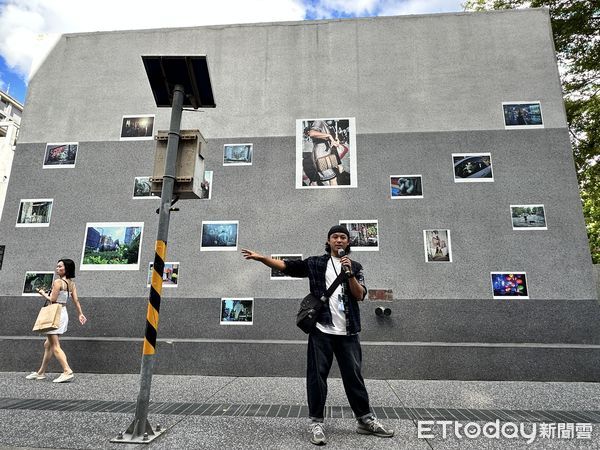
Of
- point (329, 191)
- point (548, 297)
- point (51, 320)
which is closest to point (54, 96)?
point (51, 320)

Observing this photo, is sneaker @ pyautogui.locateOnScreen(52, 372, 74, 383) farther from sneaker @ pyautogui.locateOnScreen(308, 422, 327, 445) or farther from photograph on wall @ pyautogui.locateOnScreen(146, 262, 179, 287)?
sneaker @ pyautogui.locateOnScreen(308, 422, 327, 445)

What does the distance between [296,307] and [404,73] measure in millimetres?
4471

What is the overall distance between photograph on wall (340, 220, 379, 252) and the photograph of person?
4967mm

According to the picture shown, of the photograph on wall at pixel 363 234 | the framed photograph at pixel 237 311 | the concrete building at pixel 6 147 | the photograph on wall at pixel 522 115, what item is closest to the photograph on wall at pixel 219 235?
the framed photograph at pixel 237 311

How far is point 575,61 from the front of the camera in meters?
8.49

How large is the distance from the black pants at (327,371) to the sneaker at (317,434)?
59 millimetres

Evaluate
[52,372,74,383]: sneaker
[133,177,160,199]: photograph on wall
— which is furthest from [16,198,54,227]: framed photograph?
[52,372,74,383]: sneaker

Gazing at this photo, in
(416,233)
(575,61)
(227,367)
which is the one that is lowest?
(227,367)

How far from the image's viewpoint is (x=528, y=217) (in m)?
5.64

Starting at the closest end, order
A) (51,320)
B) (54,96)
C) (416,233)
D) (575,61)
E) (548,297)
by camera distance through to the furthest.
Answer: (51,320) → (548,297) → (416,233) → (54,96) → (575,61)

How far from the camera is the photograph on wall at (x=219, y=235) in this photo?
19.5ft

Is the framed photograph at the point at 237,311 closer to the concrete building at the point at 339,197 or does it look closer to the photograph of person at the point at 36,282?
the concrete building at the point at 339,197

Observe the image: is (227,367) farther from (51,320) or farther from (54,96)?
(54,96)

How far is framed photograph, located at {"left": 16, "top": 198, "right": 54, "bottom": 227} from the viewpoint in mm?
6293
